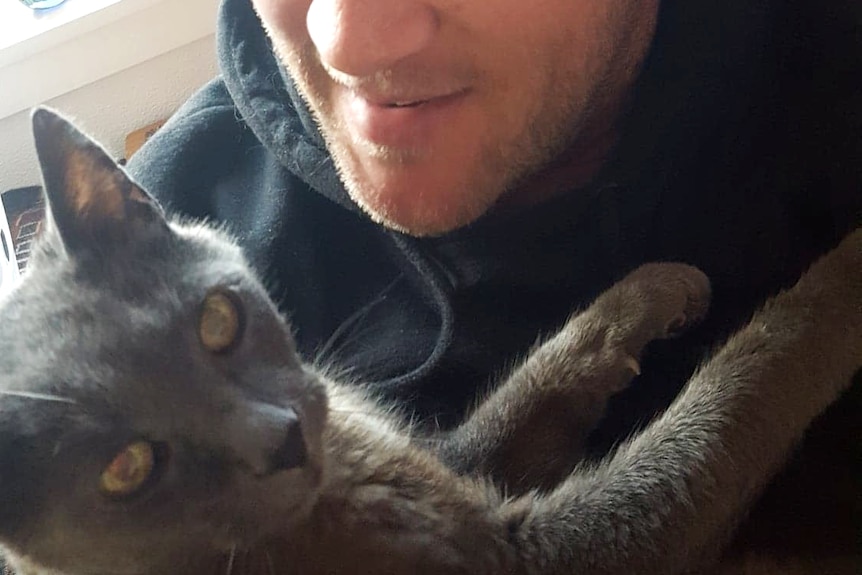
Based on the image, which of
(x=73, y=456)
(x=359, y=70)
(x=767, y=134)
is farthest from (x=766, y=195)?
(x=73, y=456)

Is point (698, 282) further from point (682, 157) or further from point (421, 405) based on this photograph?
point (421, 405)

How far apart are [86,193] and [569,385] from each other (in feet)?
1.68

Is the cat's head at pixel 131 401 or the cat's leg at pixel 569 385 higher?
the cat's head at pixel 131 401

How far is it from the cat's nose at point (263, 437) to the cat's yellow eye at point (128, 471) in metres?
0.07

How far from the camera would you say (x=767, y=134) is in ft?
3.14

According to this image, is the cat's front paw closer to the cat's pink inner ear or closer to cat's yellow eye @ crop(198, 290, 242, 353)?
cat's yellow eye @ crop(198, 290, 242, 353)

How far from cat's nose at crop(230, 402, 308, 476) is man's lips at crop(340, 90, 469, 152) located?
0.30 meters

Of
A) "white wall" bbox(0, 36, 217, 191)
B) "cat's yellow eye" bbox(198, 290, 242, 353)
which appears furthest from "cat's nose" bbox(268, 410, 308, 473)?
"white wall" bbox(0, 36, 217, 191)

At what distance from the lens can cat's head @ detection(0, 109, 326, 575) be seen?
78 centimetres

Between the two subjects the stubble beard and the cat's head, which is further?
the stubble beard

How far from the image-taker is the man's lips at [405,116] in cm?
92

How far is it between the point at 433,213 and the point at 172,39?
4.03 ft

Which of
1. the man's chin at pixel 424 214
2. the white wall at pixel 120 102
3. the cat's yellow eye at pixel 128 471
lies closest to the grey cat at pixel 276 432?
the cat's yellow eye at pixel 128 471

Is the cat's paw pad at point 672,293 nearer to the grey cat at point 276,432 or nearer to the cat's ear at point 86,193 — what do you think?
the grey cat at point 276,432
